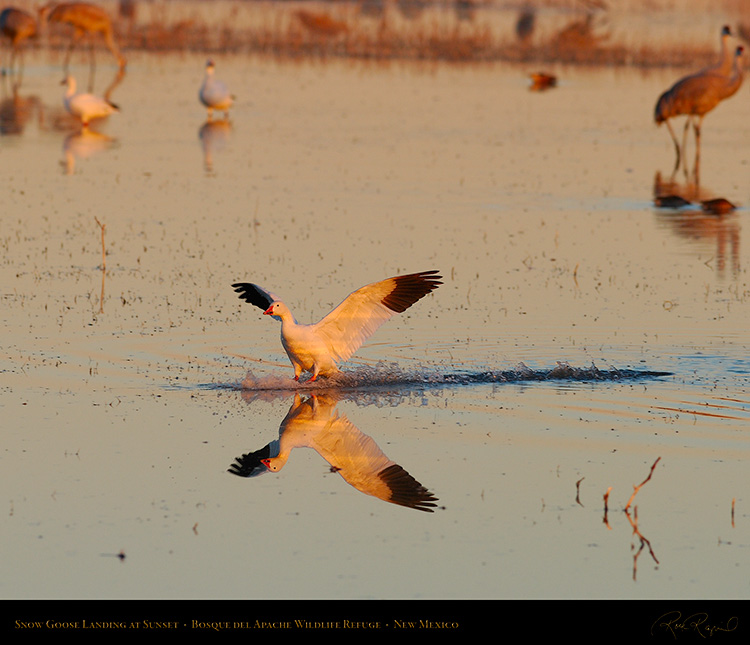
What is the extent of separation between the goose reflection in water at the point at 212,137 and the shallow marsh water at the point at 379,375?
135 mm

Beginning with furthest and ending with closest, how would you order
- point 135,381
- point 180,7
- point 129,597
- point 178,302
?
point 180,7, point 178,302, point 135,381, point 129,597

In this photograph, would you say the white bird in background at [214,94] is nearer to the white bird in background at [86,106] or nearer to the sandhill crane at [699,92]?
the white bird in background at [86,106]

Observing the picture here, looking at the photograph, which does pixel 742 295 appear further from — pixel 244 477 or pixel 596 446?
pixel 244 477

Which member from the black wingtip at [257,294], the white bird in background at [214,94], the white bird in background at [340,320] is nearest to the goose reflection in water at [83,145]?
the white bird in background at [214,94]

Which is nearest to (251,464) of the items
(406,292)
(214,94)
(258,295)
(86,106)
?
(258,295)

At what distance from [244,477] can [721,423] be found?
2780mm

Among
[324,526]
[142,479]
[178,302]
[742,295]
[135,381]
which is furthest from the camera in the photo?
[742,295]

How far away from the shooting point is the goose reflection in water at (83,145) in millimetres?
18484

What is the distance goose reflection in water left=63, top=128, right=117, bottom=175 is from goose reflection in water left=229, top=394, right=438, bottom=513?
10.0 metres

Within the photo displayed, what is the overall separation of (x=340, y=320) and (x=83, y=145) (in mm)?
12158

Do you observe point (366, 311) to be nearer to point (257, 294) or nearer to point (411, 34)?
point (257, 294)

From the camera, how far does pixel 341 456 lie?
739 cm

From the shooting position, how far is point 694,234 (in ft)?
48.0

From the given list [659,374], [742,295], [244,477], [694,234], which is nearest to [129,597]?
[244,477]
